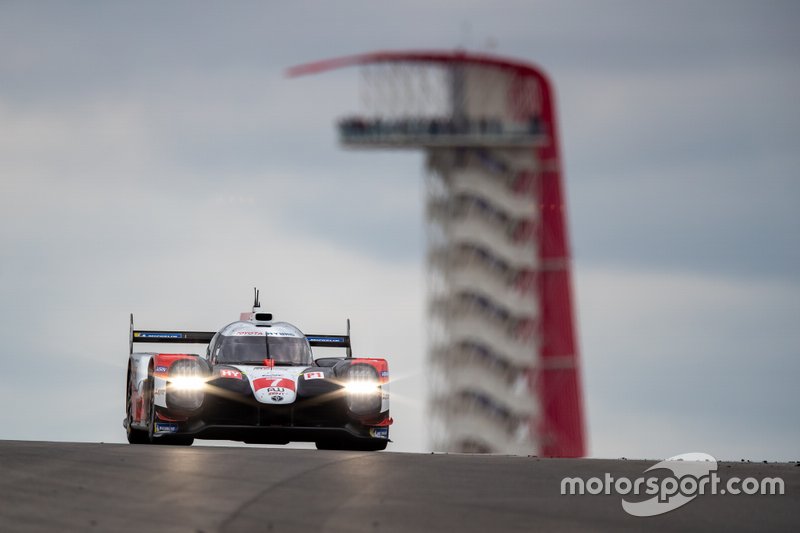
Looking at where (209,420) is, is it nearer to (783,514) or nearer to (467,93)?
(783,514)

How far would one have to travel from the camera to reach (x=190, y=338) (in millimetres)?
26297

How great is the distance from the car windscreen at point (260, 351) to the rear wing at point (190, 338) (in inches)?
73.3

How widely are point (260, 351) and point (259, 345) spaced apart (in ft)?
0.41

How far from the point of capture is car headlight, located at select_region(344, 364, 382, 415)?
2138 centimetres

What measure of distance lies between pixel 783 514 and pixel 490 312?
70268mm

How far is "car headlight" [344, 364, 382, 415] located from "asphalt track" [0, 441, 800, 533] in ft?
14.0

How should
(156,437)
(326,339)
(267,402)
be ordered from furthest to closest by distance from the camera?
1. (326,339)
2. (156,437)
3. (267,402)

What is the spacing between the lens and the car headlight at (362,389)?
21375mm

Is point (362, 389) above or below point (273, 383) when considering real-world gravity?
below

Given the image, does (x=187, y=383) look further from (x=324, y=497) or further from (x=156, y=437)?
(x=324, y=497)

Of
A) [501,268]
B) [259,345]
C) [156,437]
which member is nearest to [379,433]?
[259,345]

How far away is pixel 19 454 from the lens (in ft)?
54.5

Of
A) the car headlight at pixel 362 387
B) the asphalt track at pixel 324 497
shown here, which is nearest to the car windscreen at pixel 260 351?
the car headlight at pixel 362 387

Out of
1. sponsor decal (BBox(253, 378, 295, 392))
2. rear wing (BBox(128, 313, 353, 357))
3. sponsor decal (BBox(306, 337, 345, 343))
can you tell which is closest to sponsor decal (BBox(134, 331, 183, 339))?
rear wing (BBox(128, 313, 353, 357))
